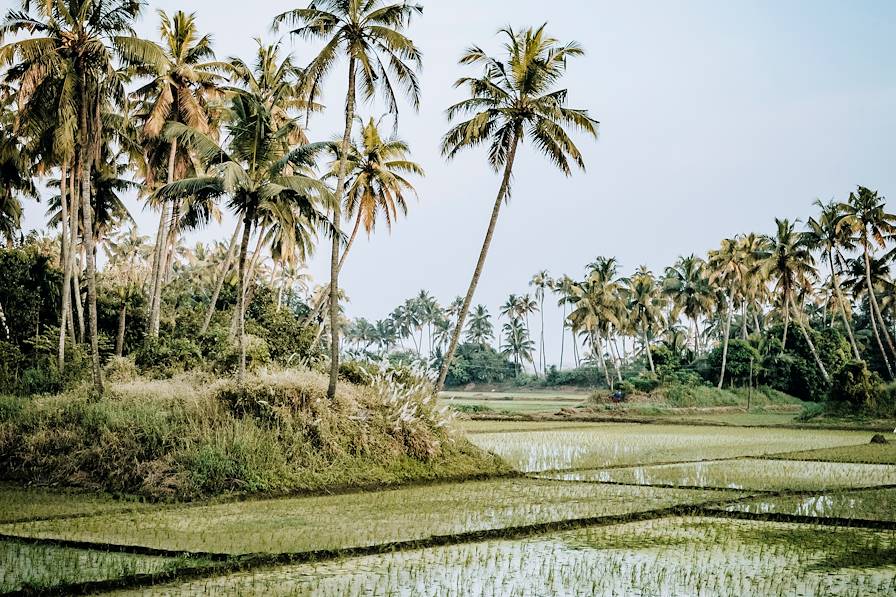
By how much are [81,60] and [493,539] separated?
40.3 ft

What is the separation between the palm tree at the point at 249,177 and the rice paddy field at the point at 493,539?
17.2 ft

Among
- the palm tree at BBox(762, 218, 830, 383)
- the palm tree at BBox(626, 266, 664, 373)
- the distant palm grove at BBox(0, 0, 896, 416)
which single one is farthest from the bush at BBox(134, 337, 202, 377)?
the palm tree at BBox(626, 266, 664, 373)

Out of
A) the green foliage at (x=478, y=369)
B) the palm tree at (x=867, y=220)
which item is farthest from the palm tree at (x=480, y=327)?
the palm tree at (x=867, y=220)

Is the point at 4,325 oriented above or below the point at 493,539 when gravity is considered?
above

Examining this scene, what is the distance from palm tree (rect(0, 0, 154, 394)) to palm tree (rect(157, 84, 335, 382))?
1612mm

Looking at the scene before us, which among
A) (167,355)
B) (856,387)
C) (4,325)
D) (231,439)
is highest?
(4,325)

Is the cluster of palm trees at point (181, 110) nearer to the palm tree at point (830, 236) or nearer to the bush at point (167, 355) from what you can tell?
the bush at point (167, 355)

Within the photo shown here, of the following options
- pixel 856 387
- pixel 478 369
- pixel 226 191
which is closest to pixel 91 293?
pixel 226 191

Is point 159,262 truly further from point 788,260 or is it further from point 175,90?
point 788,260

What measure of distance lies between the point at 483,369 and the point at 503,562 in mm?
65565

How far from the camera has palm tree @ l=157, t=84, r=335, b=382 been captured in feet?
50.1

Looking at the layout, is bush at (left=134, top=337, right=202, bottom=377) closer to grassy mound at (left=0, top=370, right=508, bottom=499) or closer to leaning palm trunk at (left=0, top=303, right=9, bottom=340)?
grassy mound at (left=0, top=370, right=508, bottom=499)

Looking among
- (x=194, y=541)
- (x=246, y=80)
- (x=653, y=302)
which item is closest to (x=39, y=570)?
(x=194, y=541)

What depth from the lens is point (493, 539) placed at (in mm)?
9047
